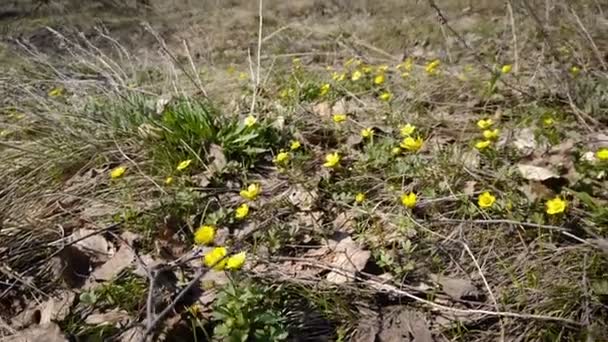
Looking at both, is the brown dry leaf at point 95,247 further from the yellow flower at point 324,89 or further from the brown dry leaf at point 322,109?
the yellow flower at point 324,89

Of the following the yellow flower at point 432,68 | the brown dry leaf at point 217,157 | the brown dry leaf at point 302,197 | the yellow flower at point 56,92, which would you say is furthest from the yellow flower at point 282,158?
the yellow flower at point 56,92

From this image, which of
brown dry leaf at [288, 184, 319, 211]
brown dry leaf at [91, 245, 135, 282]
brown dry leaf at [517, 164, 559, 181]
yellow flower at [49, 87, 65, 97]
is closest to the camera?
brown dry leaf at [91, 245, 135, 282]

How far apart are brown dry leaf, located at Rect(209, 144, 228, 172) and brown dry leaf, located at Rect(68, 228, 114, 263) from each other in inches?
21.0

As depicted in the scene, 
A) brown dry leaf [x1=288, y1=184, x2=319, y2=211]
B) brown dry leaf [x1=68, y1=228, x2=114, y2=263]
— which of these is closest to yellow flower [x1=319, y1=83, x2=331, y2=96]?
brown dry leaf [x1=288, y1=184, x2=319, y2=211]

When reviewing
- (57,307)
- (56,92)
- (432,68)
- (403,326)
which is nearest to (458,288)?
(403,326)

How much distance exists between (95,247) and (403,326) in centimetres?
109

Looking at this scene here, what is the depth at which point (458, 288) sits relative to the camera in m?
1.24

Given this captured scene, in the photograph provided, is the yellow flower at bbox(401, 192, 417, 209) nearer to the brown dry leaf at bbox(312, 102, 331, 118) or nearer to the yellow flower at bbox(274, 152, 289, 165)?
the yellow flower at bbox(274, 152, 289, 165)

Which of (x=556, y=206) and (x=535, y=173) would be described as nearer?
(x=556, y=206)

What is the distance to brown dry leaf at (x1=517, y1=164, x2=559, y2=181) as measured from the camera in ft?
4.99

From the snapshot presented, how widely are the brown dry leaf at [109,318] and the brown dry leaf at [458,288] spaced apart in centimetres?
90

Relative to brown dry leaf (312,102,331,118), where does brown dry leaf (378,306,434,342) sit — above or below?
below

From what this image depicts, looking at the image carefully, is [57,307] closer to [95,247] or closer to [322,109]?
[95,247]

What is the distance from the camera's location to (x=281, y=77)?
3.38m
